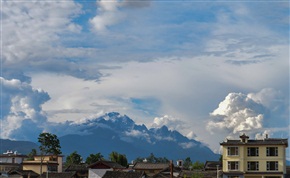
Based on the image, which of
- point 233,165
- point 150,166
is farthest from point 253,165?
point 150,166

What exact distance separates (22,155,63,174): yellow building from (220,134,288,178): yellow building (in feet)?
153

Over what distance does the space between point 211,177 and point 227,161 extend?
6.50 meters

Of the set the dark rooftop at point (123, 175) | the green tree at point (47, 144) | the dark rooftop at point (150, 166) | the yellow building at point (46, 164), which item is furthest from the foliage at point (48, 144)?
the dark rooftop at point (123, 175)

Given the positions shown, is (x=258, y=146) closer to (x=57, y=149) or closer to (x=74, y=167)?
(x=74, y=167)

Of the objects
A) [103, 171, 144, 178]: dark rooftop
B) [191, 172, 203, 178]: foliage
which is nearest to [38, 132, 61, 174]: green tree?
[103, 171, 144, 178]: dark rooftop

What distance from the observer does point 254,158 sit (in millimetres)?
94062

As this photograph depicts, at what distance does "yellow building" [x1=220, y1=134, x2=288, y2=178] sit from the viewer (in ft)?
305

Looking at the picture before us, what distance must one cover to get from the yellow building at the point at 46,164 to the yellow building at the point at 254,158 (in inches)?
1840

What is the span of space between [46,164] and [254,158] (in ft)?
169

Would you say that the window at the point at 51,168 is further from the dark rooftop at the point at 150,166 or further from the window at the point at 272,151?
the window at the point at 272,151

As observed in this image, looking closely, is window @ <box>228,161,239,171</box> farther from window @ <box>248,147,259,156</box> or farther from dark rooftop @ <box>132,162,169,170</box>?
dark rooftop @ <box>132,162,169,170</box>

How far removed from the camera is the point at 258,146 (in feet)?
308

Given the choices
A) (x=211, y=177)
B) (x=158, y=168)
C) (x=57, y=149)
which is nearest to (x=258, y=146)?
(x=211, y=177)

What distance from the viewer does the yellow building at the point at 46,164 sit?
123m
